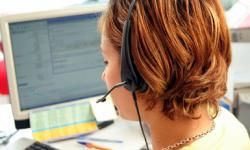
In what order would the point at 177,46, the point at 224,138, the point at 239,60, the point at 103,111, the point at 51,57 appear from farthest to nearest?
the point at 239,60 < the point at 103,111 < the point at 51,57 < the point at 224,138 < the point at 177,46

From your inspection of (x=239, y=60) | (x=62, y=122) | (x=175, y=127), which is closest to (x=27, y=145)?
(x=62, y=122)

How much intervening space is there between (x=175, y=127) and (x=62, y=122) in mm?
496

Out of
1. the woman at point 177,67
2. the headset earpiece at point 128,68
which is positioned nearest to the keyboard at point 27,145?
the woman at point 177,67

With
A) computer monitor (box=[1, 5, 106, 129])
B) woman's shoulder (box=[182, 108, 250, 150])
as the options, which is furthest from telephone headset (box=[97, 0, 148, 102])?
computer monitor (box=[1, 5, 106, 129])

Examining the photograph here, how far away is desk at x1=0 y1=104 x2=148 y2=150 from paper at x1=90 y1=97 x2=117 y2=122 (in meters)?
0.05

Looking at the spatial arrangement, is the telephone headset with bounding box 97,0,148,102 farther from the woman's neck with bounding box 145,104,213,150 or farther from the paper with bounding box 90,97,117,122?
the paper with bounding box 90,97,117,122

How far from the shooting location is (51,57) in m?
1.12

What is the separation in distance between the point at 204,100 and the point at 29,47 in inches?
20.5

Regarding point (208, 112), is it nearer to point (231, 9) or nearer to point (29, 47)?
point (29, 47)

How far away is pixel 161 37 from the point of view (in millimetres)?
701

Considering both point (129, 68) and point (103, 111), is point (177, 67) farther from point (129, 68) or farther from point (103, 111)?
point (103, 111)

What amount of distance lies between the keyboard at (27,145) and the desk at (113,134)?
0.04 m

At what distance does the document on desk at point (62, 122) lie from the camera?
46.3 inches

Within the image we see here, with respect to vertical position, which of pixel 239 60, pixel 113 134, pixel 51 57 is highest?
pixel 51 57
